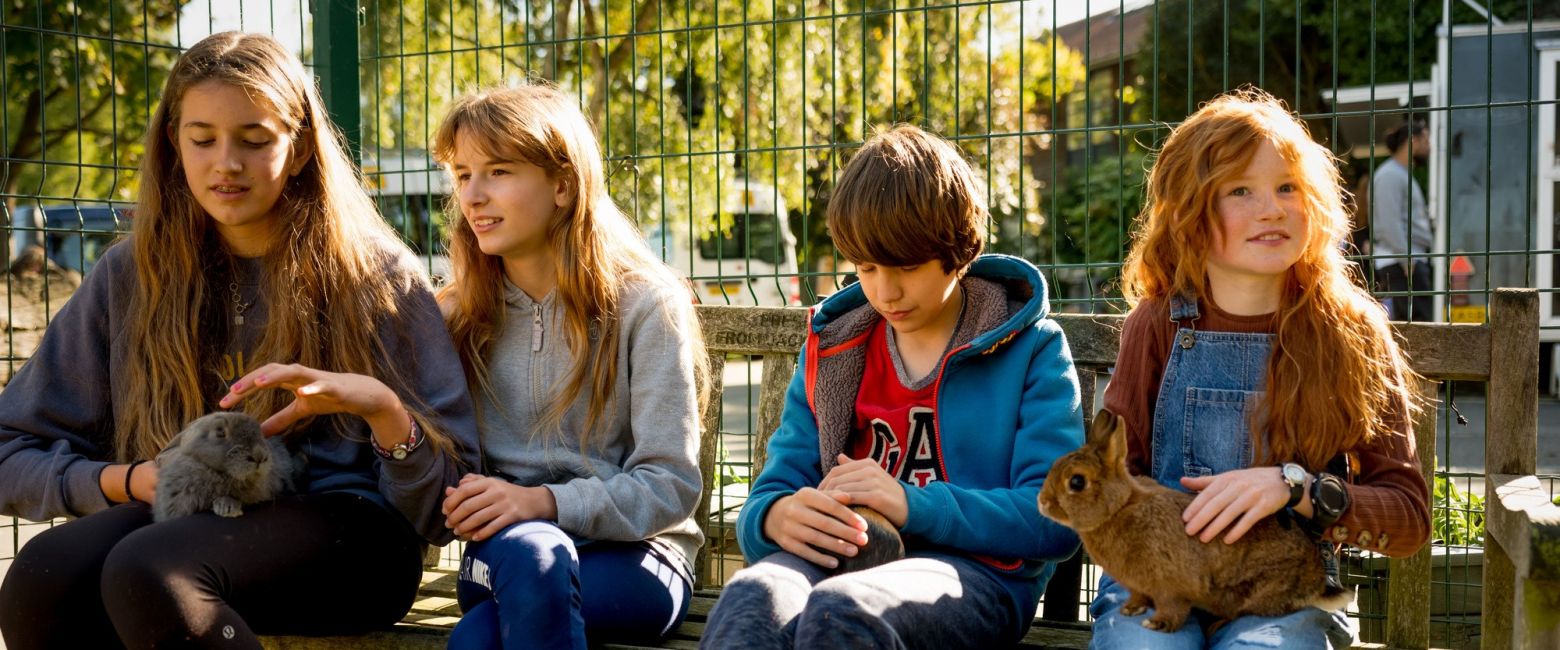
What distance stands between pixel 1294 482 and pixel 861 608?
0.79 metres

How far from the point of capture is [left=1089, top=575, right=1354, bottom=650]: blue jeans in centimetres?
221

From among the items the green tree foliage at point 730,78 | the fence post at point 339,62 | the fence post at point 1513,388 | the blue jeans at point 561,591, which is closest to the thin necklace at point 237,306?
the blue jeans at point 561,591

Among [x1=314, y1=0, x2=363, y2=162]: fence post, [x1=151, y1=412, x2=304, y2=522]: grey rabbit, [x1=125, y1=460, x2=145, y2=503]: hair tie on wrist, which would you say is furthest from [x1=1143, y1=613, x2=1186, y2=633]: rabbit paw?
[x1=314, y1=0, x2=363, y2=162]: fence post

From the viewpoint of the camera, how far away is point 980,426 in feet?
8.93

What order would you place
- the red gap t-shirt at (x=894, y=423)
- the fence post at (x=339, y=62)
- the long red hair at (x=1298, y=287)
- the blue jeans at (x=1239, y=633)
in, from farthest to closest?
1. the fence post at (x=339, y=62)
2. the red gap t-shirt at (x=894, y=423)
3. the long red hair at (x=1298, y=287)
4. the blue jeans at (x=1239, y=633)

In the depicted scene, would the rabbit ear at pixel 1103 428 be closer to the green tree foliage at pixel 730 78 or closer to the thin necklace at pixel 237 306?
the thin necklace at pixel 237 306

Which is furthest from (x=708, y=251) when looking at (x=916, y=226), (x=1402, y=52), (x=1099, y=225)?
(x=916, y=226)

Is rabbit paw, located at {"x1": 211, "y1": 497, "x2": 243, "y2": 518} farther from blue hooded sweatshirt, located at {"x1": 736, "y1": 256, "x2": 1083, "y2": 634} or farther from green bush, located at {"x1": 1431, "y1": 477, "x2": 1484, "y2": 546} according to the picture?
green bush, located at {"x1": 1431, "y1": 477, "x2": 1484, "y2": 546}

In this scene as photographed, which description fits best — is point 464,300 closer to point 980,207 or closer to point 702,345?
point 702,345

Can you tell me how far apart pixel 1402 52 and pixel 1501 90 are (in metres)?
10.1

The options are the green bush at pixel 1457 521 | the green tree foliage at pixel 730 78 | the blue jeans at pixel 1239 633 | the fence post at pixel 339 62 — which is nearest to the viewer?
the blue jeans at pixel 1239 633

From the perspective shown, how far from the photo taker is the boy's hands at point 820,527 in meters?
2.47

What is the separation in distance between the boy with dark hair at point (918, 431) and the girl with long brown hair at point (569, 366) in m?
0.24

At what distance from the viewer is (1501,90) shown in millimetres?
9922
